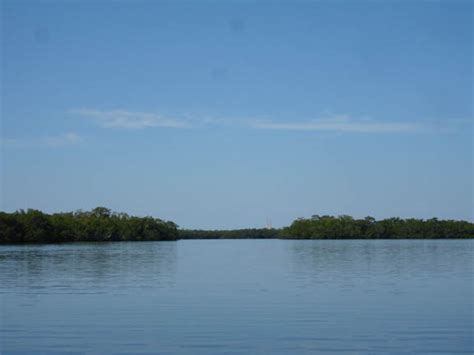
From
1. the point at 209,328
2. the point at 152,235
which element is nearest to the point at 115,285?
the point at 209,328

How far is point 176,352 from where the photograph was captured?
1590 centimetres

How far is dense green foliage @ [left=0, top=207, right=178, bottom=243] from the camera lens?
114438 millimetres

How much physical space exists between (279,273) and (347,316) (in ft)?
59.6

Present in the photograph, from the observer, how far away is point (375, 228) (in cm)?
16700

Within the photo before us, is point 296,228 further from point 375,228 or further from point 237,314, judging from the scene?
point 237,314

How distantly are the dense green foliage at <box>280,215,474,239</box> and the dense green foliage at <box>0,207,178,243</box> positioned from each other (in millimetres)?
35146

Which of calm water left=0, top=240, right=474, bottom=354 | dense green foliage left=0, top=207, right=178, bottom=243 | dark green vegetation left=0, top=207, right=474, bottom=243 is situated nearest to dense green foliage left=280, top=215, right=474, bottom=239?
dark green vegetation left=0, top=207, right=474, bottom=243

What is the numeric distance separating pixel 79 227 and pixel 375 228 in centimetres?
7183

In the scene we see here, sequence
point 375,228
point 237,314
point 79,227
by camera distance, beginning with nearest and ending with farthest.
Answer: point 237,314, point 79,227, point 375,228

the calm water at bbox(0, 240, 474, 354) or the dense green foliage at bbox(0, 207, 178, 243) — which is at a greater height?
the dense green foliage at bbox(0, 207, 178, 243)

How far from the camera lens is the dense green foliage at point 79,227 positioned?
114 m

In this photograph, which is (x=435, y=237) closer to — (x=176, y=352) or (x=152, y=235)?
(x=152, y=235)

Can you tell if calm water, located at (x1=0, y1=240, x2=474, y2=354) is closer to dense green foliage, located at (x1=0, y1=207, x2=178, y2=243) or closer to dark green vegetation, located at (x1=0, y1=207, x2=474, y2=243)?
dense green foliage, located at (x1=0, y1=207, x2=178, y2=243)

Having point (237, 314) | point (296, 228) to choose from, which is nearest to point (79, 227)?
point (296, 228)
